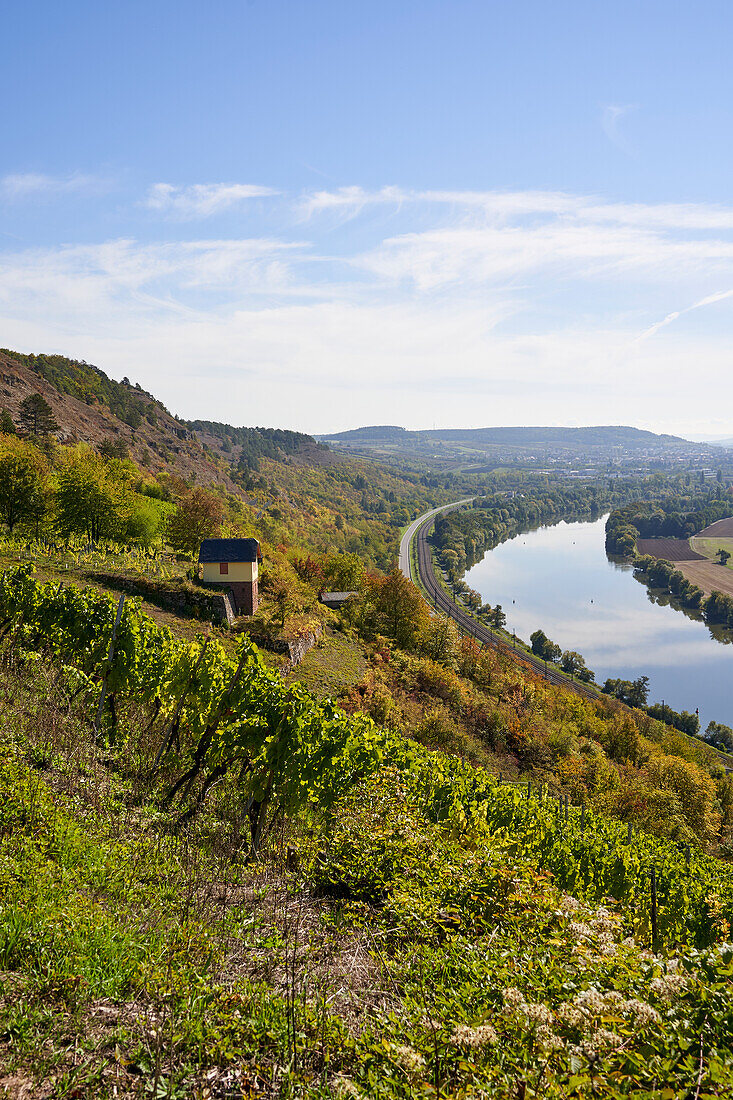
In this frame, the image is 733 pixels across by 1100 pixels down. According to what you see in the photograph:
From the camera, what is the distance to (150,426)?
364 feet

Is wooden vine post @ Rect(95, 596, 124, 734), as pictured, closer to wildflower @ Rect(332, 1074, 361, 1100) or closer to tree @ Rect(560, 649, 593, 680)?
wildflower @ Rect(332, 1074, 361, 1100)

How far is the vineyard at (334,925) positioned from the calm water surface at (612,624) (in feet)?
233

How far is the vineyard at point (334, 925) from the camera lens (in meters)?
3.50

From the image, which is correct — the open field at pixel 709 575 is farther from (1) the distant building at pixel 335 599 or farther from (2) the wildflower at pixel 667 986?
(2) the wildflower at pixel 667 986

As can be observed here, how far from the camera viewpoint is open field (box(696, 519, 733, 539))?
6934 inches

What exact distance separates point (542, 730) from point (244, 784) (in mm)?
32106

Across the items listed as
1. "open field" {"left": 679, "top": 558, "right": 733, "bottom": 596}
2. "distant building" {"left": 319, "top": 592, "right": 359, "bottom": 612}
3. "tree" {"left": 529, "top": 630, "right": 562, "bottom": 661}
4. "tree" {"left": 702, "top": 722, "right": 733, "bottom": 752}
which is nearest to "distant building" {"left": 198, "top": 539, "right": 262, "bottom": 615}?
"distant building" {"left": 319, "top": 592, "right": 359, "bottom": 612}

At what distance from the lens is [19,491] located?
3278 cm

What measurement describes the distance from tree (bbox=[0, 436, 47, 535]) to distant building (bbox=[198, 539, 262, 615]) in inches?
424

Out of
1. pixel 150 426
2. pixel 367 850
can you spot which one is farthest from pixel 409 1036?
pixel 150 426

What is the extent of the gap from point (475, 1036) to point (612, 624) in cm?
10550

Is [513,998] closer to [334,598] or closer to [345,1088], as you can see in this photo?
[345,1088]

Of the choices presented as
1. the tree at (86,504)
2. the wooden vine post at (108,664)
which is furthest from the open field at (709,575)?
the wooden vine post at (108,664)

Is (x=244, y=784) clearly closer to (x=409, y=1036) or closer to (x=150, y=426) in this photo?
(x=409, y=1036)
